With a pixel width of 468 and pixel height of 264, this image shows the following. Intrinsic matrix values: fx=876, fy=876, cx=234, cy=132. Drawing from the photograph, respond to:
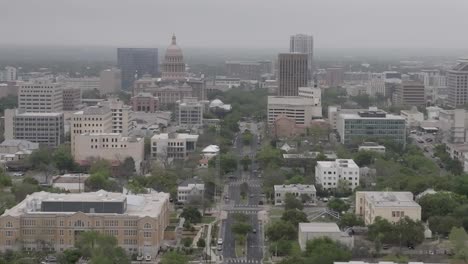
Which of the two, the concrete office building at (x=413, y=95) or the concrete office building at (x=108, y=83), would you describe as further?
the concrete office building at (x=108, y=83)

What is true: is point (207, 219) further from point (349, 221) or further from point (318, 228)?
point (318, 228)

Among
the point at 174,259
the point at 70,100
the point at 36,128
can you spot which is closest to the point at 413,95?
the point at 70,100

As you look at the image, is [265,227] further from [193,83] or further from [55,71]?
[55,71]

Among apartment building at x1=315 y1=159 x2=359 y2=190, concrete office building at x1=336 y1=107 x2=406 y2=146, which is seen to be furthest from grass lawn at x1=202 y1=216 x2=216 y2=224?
concrete office building at x1=336 y1=107 x2=406 y2=146

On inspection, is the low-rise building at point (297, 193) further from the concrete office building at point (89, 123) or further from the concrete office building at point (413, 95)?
the concrete office building at point (413, 95)

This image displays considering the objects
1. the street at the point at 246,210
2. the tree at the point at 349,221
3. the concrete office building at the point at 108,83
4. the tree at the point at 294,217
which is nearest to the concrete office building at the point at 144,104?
the street at the point at 246,210

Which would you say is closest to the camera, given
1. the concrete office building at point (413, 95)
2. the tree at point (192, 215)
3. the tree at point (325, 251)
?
the tree at point (325, 251)
